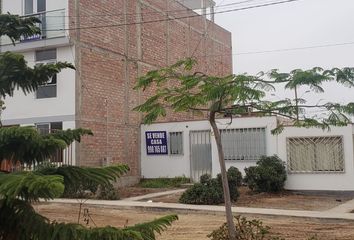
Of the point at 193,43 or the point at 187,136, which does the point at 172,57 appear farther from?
the point at 187,136

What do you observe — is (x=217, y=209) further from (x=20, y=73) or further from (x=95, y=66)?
(x=20, y=73)

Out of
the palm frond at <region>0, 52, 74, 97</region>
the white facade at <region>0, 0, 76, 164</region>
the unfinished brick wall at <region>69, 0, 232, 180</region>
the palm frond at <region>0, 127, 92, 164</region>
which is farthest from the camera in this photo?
the unfinished brick wall at <region>69, 0, 232, 180</region>

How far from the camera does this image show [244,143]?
70.3 ft

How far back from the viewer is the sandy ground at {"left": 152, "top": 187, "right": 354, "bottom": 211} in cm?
1579

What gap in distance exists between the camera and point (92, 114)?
71.6 ft

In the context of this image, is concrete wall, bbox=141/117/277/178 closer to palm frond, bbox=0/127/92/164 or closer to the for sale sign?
the for sale sign

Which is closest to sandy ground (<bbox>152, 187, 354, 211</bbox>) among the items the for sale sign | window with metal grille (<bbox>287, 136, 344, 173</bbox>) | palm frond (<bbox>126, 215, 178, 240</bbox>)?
window with metal grille (<bbox>287, 136, 344, 173</bbox>)

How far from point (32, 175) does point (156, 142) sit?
22174mm

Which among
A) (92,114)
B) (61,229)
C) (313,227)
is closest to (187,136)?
(92,114)

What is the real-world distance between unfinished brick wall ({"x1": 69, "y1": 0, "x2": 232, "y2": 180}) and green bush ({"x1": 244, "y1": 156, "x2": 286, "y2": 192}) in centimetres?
668

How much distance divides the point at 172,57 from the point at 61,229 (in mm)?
26502

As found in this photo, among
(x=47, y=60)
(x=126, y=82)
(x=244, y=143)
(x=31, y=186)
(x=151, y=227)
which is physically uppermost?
(x=47, y=60)

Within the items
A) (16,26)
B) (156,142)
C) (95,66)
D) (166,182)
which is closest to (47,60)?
(95,66)

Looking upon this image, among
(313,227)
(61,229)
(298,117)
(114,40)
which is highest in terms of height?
(114,40)
